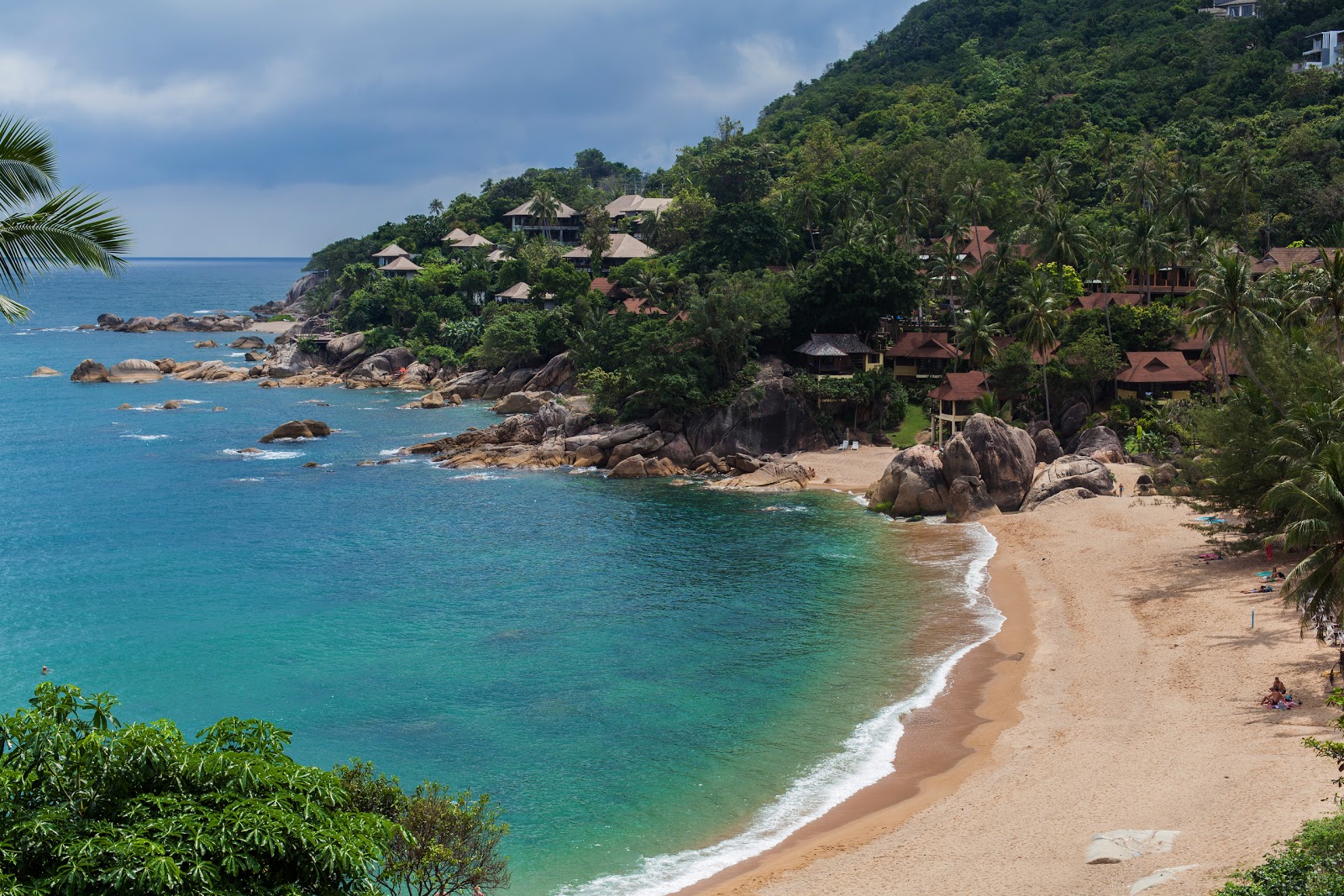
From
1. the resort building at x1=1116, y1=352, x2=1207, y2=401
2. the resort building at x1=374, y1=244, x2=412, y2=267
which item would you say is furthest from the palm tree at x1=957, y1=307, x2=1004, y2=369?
the resort building at x1=374, y1=244, x2=412, y2=267

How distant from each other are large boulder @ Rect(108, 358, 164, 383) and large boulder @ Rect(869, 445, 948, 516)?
85.7 m

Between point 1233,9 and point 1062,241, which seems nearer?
point 1062,241

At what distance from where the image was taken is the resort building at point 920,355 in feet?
236

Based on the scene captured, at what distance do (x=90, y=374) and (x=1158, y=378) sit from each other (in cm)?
10123

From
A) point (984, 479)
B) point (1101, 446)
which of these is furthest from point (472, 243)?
point (984, 479)

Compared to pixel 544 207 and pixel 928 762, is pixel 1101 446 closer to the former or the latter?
pixel 928 762

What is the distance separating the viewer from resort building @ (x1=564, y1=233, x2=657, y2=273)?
109812 millimetres

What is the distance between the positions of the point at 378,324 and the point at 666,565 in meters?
77.5

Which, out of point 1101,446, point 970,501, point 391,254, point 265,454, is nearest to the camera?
point 970,501

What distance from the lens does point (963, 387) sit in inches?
2574

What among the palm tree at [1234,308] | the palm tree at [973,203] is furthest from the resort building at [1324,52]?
the palm tree at [1234,308]

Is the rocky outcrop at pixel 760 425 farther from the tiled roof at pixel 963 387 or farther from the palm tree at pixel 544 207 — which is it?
the palm tree at pixel 544 207

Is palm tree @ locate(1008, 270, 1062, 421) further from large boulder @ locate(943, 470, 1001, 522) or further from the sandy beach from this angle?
the sandy beach

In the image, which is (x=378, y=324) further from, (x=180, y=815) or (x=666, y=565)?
(x=180, y=815)
